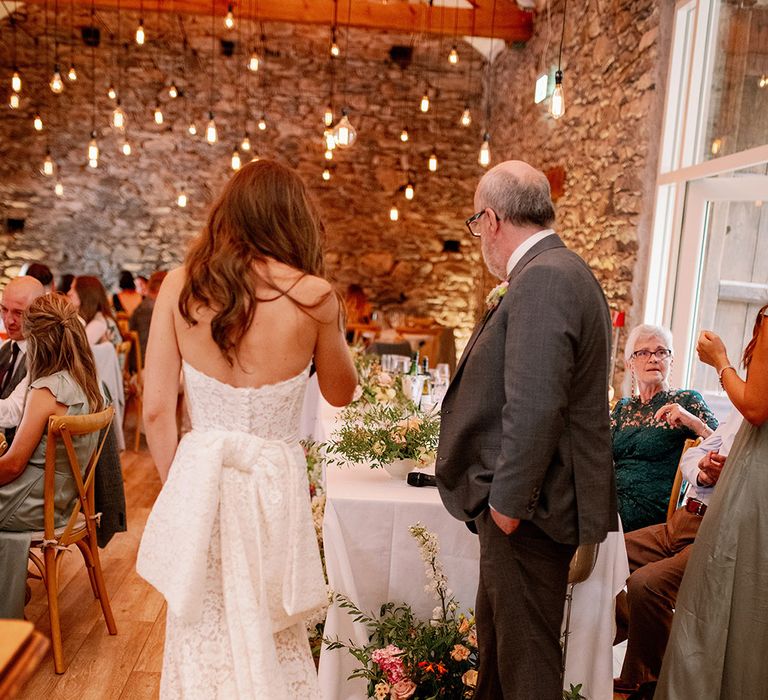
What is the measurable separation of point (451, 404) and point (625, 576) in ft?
3.02

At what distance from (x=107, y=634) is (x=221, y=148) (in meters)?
7.44

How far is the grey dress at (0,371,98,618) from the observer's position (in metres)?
2.74

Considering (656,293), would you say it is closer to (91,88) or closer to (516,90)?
(516,90)

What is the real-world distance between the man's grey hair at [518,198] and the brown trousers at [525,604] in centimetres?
76

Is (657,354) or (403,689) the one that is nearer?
(403,689)

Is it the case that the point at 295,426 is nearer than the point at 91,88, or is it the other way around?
the point at 295,426

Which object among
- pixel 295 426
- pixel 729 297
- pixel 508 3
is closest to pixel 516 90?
pixel 508 3

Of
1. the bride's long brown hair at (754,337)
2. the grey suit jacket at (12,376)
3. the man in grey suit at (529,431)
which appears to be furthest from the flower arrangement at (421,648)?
the grey suit jacket at (12,376)

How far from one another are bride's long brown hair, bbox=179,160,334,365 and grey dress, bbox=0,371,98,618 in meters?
1.29

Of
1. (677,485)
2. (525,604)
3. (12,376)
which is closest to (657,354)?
(677,485)

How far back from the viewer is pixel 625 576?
7.72 ft

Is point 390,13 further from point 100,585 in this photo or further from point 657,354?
point 100,585

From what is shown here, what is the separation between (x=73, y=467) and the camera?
9.02 feet

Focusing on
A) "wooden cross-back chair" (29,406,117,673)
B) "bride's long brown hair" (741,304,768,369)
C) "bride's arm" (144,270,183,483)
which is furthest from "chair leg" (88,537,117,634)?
"bride's long brown hair" (741,304,768,369)
